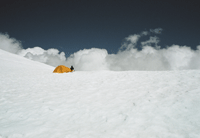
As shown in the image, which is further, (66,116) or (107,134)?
(66,116)

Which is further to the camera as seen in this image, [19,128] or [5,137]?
[19,128]

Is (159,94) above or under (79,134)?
above

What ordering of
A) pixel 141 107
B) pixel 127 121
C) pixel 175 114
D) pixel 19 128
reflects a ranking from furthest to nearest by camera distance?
pixel 141 107 < pixel 175 114 < pixel 127 121 < pixel 19 128

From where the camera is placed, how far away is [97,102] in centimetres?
536

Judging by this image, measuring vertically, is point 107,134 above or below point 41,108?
below

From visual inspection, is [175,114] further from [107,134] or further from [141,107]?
[107,134]

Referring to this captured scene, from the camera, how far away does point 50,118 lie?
4.05 m

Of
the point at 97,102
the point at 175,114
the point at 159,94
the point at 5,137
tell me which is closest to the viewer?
the point at 5,137

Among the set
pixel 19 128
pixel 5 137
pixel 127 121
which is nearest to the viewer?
pixel 5 137

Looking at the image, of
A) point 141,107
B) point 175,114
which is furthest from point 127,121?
point 175,114

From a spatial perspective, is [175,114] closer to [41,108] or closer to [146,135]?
[146,135]

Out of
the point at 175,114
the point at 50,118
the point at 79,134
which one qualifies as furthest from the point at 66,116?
the point at 175,114

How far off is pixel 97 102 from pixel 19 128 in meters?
3.19

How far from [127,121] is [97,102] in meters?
2.01
